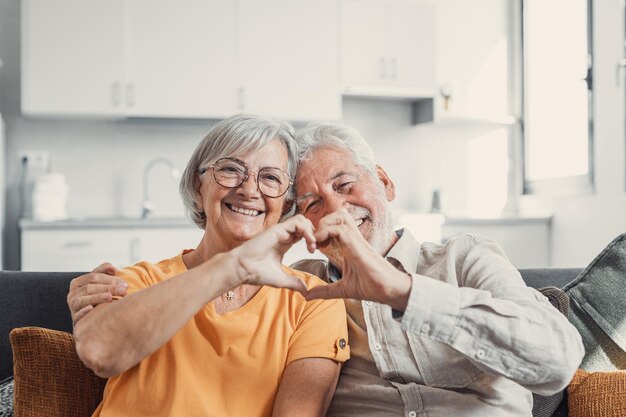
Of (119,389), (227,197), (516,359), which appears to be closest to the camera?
(516,359)

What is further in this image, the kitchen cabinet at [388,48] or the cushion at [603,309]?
the kitchen cabinet at [388,48]

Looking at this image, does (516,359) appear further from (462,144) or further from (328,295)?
(462,144)

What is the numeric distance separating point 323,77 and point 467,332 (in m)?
3.71

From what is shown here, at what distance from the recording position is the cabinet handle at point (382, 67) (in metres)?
5.06

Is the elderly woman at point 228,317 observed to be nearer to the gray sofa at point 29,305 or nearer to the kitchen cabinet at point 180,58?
the gray sofa at point 29,305

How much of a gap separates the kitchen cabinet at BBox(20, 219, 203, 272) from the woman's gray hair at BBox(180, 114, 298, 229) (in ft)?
8.47

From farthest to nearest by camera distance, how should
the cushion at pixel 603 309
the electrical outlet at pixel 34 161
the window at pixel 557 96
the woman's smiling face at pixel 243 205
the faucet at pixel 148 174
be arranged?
the window at pixel 557 96 < the faucet at pixel 148 174 < the electrical outlet at pixel 34 161 < the cushion at pixel 603 309 < the woman's smiling face at pixel 243 205

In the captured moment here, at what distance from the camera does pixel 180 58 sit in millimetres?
4539

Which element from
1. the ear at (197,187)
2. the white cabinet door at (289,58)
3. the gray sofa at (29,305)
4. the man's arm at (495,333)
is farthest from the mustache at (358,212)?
the white cabinet door at (289,58)

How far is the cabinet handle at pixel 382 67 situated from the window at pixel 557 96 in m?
1.31

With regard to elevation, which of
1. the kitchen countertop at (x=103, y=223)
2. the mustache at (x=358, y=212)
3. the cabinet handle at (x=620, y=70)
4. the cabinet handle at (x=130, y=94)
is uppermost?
the cabinet handle at (x=620, y=70)

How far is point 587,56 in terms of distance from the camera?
4.80 m

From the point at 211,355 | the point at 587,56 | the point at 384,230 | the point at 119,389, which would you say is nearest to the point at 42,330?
the point at 119,389

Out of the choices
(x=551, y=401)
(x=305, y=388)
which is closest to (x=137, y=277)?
(x=305, y=388)
